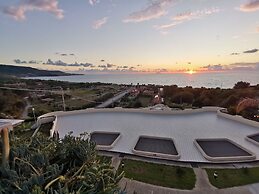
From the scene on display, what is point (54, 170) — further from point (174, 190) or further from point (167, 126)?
point (167, 126)

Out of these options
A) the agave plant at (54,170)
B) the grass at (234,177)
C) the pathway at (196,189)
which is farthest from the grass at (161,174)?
the agave plant at (54,170)

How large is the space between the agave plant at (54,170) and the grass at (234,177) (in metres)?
6.57

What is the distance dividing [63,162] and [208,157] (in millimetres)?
8063

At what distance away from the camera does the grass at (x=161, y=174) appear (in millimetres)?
8602

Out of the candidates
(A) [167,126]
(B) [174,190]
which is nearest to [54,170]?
(B) [174,190]

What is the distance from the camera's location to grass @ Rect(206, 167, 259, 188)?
8523mm

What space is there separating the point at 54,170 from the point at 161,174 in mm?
6929

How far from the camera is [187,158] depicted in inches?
406

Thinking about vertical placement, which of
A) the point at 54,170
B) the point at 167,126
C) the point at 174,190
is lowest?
the point at 174,190

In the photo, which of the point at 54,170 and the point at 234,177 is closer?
the point at 54,170

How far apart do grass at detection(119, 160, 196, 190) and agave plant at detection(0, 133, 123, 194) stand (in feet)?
18.5

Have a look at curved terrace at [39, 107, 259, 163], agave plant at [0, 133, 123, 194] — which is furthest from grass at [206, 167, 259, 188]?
agave plant at [0, 133, 123, 194]

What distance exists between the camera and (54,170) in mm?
2994

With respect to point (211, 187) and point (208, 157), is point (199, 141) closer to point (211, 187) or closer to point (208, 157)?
point (208, 157)
